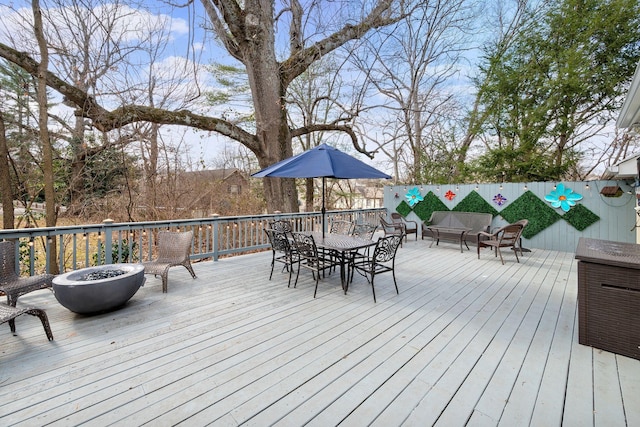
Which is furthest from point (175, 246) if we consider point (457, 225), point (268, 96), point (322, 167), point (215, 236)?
point (457, 225)

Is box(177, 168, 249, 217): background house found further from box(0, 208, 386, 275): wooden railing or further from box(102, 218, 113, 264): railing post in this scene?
box(102, 218, 113, 264): railing post

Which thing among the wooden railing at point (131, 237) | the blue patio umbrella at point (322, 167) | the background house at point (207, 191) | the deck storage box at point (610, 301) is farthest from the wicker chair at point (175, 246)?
the background house at point (207, 191)

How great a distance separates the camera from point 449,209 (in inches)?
334

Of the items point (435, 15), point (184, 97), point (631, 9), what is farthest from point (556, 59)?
point (184, 97)

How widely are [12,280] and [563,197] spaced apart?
9748 mm

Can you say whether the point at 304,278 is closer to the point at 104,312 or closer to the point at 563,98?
the point at 104,312

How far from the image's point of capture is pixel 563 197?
6688 mm

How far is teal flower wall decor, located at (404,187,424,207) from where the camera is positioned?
9116 mm

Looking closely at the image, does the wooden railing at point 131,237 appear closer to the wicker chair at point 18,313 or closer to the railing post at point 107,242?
the railing post at point 107,242

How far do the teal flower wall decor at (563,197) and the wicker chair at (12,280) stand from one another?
9344mm

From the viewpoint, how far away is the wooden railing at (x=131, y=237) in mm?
3715

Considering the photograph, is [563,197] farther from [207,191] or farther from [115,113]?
[115,113]

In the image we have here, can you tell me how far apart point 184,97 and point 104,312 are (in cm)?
657

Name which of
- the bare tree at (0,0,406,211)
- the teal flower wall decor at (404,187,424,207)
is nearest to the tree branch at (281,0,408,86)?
the bare tree at (0,0,406,211)
